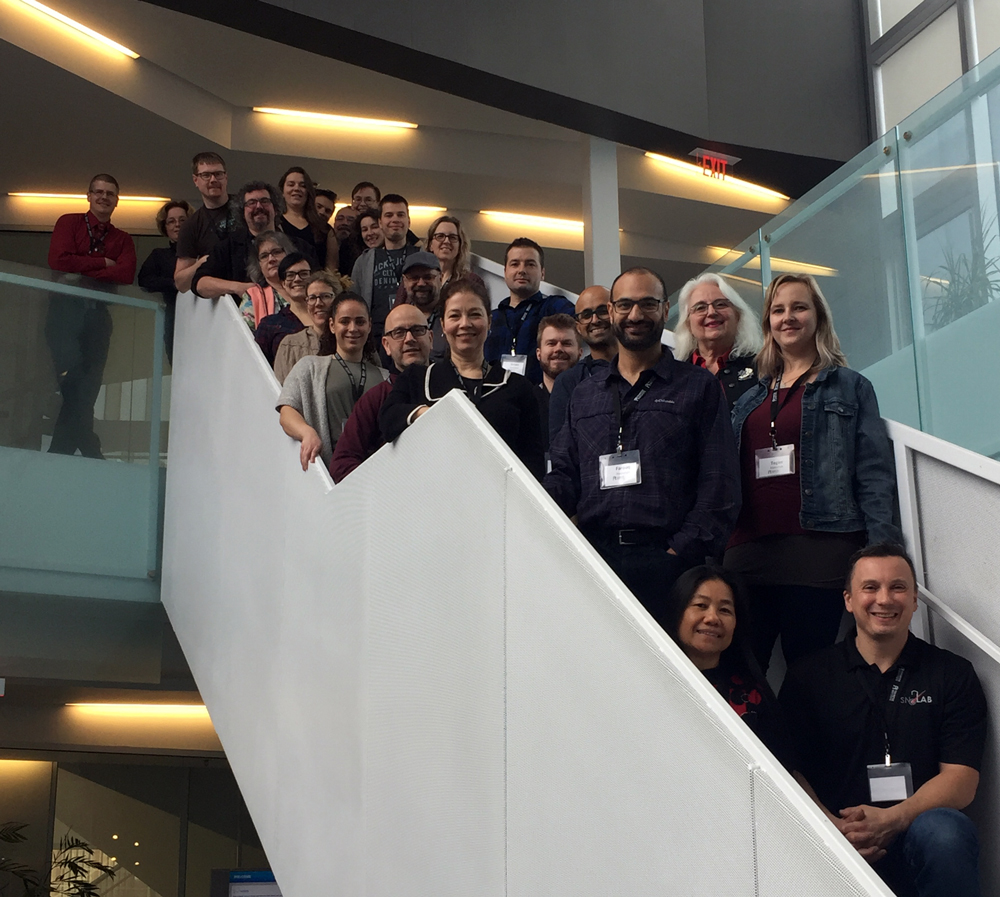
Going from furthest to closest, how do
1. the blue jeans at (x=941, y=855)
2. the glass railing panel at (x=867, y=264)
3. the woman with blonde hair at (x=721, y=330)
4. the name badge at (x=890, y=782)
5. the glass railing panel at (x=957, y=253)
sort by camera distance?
the glass railing panel at (x=867, y=264) → the glass railing panel at (x=957, y=253) → the woman with blonde hair at (x=721, y=330) → the name badge at (x=890, y=782) → the blue jeans at (x=941, y=855)

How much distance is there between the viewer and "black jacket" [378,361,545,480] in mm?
3684

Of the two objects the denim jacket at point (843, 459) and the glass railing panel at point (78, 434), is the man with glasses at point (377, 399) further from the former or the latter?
the glass railing panel at point (78, 434)

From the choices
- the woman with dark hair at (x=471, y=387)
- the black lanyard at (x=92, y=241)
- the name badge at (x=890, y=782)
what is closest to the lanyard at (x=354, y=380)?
the woman with dark hair at (x=471, y=387)

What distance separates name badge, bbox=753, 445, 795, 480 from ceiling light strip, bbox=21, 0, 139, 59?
24.0 ft

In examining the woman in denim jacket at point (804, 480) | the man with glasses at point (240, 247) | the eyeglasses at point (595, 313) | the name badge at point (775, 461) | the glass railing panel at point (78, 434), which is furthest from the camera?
the glass railing panel at point (78, 434)

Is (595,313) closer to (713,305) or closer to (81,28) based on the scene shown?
(713,305)

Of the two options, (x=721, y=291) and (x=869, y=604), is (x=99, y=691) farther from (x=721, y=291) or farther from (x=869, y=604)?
(x=869, y=604)

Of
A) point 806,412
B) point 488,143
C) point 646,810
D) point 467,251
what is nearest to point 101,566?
point 467,251

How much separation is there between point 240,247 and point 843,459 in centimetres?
353

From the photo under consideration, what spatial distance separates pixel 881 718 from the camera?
110 inches

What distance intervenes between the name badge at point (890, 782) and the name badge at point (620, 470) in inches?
35.0

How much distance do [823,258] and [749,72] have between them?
535 cm

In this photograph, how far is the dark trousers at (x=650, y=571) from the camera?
10.2 ft

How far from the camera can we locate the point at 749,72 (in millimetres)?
10305
